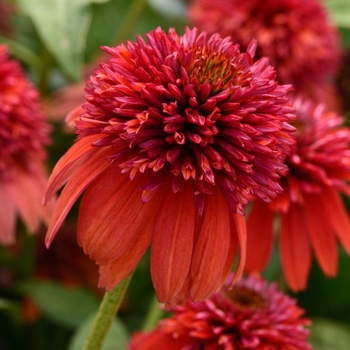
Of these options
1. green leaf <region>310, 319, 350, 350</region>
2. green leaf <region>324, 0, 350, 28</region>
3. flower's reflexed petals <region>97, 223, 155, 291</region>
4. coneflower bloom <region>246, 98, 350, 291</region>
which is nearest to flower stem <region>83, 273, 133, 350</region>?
flower's reflexed petals <region>97, 223, 155, 291</region>

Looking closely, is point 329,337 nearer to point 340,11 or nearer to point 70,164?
point 70,164

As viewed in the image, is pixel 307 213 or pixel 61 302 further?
pixel 61 302

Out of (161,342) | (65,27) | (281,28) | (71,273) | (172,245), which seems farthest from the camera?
(71,273)

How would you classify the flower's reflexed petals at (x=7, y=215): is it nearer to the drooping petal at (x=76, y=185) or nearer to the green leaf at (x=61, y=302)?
the green leaf at (x=61, y=302)

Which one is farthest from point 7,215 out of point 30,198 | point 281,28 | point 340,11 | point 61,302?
point 340,11

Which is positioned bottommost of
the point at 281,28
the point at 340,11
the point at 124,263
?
the point at 124,263

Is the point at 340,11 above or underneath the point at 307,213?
above

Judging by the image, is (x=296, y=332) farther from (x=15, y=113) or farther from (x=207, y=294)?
(x=15, y=113)

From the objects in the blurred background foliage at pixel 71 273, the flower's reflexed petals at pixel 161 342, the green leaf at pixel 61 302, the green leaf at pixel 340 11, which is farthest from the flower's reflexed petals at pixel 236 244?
the green leaf at pixel 340 11

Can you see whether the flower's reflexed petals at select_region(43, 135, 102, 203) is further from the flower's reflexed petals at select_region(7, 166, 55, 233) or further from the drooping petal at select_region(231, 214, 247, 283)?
the flower's reflexed petals at select_region(7, 166, 55, 233)
